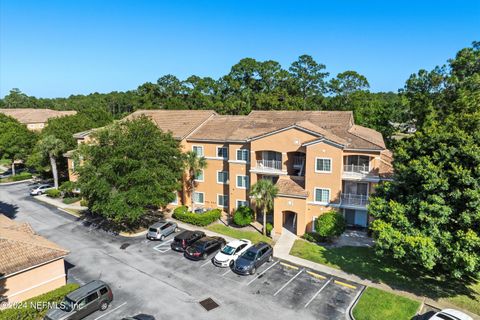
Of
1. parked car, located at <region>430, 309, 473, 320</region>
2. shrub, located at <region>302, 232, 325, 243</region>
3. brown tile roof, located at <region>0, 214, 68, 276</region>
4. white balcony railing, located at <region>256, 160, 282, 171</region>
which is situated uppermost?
white balcony railing, located at <region>256, 160, 282, 171</region>

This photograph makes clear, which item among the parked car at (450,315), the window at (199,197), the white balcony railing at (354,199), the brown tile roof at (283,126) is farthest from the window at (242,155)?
the parked car at (450,315)

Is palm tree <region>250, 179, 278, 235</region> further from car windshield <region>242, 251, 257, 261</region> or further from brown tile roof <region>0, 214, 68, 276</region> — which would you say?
brown tile roof <region>0, 214, 68, 276</region>

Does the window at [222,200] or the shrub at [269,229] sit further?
the window at [222,200]

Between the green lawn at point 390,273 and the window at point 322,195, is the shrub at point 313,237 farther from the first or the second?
Answer: the window at point 322,195

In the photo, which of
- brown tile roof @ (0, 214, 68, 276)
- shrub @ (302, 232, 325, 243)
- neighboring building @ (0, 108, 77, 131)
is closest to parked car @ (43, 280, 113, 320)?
brown tile roof @ (0, 214, 68, 276)

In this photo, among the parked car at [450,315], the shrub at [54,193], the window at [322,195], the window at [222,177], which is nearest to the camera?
the parked car at [450,315]
